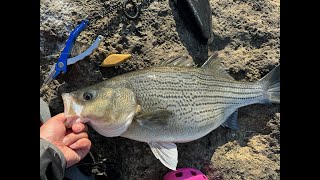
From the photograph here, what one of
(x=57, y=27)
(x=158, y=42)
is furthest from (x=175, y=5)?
(x=57, y=27)

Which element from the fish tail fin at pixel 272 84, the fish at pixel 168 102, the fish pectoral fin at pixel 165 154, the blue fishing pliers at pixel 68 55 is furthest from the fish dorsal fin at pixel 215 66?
the blue fishing pliers at pixel 68 55

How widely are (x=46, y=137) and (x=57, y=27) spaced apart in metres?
0.85

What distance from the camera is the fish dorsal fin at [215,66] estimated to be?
314cm

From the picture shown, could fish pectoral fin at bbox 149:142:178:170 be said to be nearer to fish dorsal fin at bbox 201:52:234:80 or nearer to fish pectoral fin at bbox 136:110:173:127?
fish pectoral fin at bbox 136:110:173:127

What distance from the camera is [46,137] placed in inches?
106

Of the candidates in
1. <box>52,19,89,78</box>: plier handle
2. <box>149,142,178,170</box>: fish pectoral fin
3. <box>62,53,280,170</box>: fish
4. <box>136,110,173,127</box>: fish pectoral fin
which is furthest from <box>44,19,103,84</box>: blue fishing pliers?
<box>149,142,178,170</box>: fish pectoral fin

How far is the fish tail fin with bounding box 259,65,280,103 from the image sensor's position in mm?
3180

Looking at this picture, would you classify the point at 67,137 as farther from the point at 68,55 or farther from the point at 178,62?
the point at 178,62

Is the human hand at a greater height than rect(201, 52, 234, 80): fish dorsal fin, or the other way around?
rect(201, 52, 234, 80): fish dorsal fin

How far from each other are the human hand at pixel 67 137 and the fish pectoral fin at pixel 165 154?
0.46m

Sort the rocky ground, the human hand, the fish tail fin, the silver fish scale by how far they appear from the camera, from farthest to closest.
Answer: the fish tail fin → the rocky ground → the silver fish scale → the human hand

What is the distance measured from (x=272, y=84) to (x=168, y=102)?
0.87 meters

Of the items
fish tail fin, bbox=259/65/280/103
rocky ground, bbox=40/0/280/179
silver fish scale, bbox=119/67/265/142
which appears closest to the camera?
silver fish scale, bbox=119/67/265/142

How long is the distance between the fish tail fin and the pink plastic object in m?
0.78
